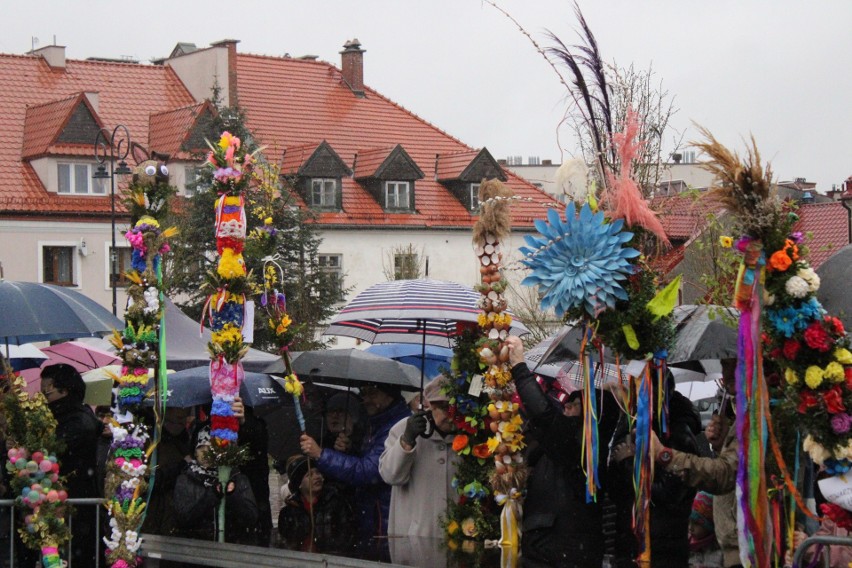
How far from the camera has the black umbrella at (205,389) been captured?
945 centimetres

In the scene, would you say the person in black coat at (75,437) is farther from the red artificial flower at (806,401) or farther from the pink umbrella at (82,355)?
the pink umbrella at (82,355)

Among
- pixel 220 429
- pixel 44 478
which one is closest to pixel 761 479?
pixel 220 429

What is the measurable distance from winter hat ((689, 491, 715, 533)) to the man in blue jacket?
6.80ft

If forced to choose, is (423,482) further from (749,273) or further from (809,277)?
(809,277)

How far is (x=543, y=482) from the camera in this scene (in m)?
7.23

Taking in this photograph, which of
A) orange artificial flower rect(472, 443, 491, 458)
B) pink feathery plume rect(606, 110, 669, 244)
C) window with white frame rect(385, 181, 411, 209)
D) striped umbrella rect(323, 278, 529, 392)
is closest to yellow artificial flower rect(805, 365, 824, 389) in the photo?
pink feathery plume rect(606, 110, 669, 244)

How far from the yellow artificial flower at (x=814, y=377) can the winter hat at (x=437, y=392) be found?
2.92 meters

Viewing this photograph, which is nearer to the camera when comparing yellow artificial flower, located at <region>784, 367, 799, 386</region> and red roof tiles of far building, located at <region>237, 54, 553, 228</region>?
yellow artificial flower, located at <region>784, 367, 799, 386</region>

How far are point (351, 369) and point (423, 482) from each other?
6.12 feet

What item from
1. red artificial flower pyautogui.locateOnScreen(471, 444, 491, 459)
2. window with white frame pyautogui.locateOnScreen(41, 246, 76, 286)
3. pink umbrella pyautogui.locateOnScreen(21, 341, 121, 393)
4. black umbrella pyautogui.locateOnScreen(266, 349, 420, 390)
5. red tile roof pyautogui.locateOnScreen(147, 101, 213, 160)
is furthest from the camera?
red tile roof pyautogui.locateOnScreen(147, 101, 213, 160)

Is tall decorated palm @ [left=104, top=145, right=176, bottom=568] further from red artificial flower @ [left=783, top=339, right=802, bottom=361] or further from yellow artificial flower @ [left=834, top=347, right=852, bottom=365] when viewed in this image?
yellow artificial flower @ [left=834, top=347, right=852, bottom=365]

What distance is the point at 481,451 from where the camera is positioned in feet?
27.2

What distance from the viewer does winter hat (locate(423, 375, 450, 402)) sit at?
8.45m

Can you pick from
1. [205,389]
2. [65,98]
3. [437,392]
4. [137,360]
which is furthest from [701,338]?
[65,98]
